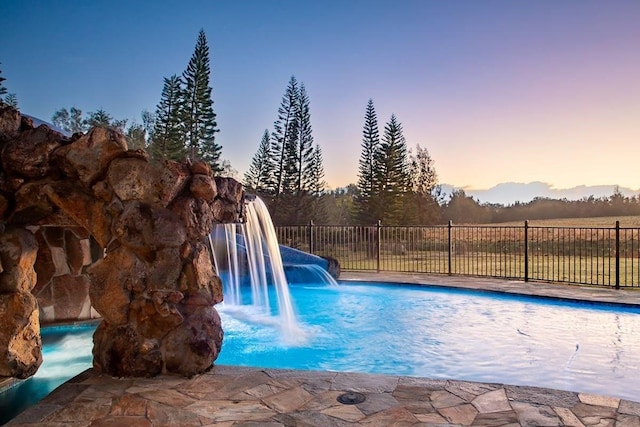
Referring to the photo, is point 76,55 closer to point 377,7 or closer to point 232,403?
point 377,7

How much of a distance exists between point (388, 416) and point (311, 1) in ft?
36.2

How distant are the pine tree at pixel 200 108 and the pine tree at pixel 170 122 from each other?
33cm

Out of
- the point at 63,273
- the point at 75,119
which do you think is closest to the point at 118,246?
the point at 63,273

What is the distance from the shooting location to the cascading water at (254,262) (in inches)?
296

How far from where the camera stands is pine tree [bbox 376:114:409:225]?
70.5 feet

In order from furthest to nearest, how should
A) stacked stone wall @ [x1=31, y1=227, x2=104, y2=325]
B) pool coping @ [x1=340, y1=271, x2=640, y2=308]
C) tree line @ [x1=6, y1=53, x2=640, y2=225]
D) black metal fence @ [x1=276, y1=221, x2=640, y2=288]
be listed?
tree line @ [x1=6, y1=53, x2=640, y2=225], black metal fence @ [x1=276, y1=221, x2=640, y2=288], pool coping @ [x1=340, y1=271, x2=640, y2=308], stacked stone wall @ [x1=31, y1=227, x2=104, y2=325]

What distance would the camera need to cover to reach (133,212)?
335 cm

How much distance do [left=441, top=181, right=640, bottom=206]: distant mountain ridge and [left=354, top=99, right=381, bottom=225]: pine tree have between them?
553 cm

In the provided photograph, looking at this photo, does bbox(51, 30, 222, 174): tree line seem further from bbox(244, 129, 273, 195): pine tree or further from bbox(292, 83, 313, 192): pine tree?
bbox(292, 83, 313, 192): pine tree

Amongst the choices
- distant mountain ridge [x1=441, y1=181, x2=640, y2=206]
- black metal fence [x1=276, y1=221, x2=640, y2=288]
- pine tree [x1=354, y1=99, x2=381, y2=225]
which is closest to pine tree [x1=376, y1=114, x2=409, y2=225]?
pine tree [x1=354, y1=99, x2=381, y2=225]

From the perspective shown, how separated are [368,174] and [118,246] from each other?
63.0 ft

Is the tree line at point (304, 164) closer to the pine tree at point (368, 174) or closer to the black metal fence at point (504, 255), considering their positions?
the pine tree at point (368, 174)

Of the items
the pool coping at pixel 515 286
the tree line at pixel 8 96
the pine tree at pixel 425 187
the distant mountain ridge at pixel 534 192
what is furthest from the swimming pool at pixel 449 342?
the pine tree at pixel 425 187

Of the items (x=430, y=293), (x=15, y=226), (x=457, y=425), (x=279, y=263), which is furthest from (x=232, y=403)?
(x=430, y=293)
